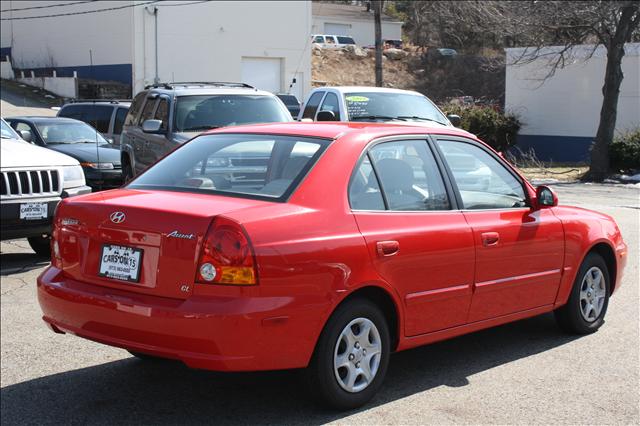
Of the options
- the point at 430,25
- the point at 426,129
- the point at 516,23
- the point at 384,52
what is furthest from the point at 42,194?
the point at 430,25

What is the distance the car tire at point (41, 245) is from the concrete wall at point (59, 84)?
106ft

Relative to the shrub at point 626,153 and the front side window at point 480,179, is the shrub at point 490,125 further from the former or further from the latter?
the front side window at point 480,179

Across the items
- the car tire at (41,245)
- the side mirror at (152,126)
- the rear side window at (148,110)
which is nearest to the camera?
the car tire at (41,245)

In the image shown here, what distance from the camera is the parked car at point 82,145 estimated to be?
53.0 ft

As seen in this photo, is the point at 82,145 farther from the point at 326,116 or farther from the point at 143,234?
the point at 143,234

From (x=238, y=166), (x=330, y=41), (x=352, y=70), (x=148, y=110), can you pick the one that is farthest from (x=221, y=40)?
(x=238, y=166)

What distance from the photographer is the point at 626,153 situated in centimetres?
2223

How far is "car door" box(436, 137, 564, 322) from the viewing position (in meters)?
5.95

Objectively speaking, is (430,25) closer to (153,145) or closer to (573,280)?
(153,145)

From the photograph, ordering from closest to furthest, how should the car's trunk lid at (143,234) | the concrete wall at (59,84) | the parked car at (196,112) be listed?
the car's trunk lid at (143,234)
the parked car at (196,112)
the concrete wall at (59,84)

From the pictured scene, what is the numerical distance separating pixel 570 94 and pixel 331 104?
16.4 metres

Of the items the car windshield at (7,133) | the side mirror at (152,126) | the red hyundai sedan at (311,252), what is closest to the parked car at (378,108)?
the side mirror at (152,126)

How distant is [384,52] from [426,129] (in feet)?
166

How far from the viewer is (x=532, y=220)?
20.9 ft
